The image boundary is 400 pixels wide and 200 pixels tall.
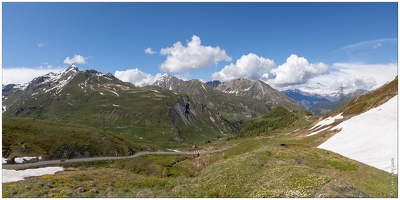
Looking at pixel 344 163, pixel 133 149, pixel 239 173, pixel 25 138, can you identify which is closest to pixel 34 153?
pixel 25 138

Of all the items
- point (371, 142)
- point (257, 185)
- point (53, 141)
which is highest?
point (371, 142)

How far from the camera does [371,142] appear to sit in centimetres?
5519

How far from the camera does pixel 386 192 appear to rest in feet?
86.8

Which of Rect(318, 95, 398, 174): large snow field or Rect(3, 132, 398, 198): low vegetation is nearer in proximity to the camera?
Rect(3, 132, 398, 198): low vegetation

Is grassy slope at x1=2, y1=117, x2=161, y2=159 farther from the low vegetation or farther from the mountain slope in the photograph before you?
the mountain slope

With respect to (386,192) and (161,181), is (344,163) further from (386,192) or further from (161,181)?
(161,181)

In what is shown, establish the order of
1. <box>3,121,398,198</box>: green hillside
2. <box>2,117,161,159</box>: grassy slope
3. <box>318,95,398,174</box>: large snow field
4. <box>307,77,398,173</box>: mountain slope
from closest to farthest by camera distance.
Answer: <box>3,121,398,198</box>: green hillside, <box>318,95,398,174</box>: large snow field, <box>307,77,398,173</box>: mountain slope, <box>2,117,161,159</box>: grassy slope

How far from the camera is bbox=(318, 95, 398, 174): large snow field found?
42.5m

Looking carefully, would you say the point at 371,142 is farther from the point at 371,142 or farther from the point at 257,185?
the point at 257,185

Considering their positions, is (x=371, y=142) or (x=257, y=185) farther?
(x=371, y=142)

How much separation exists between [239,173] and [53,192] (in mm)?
23217

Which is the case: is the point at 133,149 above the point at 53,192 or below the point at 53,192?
below

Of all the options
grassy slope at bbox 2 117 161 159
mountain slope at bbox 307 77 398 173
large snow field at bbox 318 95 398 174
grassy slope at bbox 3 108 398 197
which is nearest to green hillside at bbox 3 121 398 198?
grassy slope at bbox 3 108 398 197

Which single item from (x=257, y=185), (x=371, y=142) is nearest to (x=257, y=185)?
(x=257, y=185)
